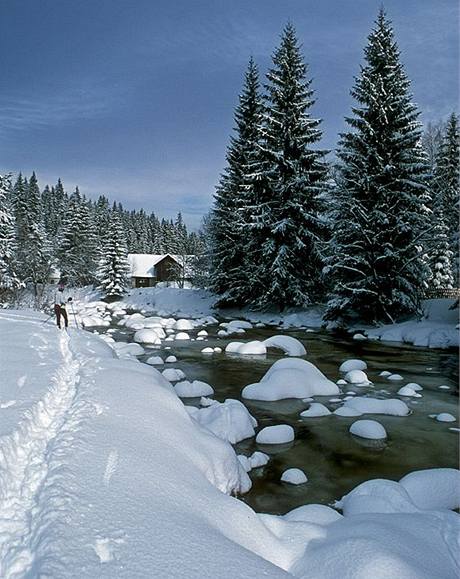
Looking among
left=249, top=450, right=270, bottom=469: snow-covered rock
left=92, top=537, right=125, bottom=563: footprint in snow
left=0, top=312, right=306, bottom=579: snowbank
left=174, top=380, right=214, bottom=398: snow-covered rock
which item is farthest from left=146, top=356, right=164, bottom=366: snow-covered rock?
left=92, top=537, right=125, bottom=563: footprint in snow

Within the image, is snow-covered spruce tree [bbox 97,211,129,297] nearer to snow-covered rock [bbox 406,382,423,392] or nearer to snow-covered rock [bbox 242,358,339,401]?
snow-covered rock [bbox 242,358,339,401]

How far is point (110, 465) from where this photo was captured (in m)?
3.73

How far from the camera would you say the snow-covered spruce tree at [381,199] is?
18.0m

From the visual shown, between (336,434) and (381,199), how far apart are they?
46.5 feet

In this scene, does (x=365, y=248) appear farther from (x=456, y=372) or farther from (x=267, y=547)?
(x=267, y=547)

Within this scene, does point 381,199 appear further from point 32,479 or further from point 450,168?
point 32,479

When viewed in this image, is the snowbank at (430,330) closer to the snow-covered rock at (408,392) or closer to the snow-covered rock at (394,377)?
the snow-covered rock at (394,377)

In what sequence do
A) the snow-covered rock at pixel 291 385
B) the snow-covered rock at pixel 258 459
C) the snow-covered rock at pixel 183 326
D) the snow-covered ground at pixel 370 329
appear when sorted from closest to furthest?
the snow-covered rock at pixel 258 459, the snow-covered rock at pixel 291 385, the snow-covered ground at pixel 370 329, the snow-covered rock at pixel 183 326

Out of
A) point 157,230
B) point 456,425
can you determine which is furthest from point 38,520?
point 157,230

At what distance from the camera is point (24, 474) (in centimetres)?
362

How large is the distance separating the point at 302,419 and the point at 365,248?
41.2ft

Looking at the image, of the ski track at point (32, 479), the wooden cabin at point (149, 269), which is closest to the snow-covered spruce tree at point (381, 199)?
the ski track at point (32, 479)

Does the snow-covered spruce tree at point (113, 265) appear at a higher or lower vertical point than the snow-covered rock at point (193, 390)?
higher

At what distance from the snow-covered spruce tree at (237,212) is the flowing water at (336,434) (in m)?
12.5
